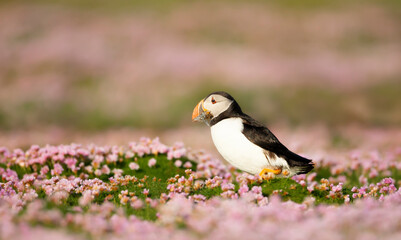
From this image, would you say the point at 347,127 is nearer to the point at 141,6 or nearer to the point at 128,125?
the point at 128,125

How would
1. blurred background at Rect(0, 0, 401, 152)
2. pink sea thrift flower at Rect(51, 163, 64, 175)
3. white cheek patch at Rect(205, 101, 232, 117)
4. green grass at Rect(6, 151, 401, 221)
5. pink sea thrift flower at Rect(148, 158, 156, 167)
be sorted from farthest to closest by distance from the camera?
1. blurred background at Rect(0, 0, 401, 152)
2. pink sea thrift flower at Rect(148, 158, 156, 167)
3. pink sea thrift flower at Rect(51, 163, 64, 175)
4. white cheek patch at Rect(205, 101, 232, 117)
5. green grass at Rect(6, 151, 401, 221)

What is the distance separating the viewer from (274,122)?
19078mm

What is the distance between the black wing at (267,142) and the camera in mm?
7477

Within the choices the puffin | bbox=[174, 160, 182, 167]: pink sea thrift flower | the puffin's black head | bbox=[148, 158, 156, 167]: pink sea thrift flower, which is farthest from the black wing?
bbox=[148, 158, 156, 167]: pink sea thrift flower

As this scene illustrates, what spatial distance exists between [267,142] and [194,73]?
1445 centimetres

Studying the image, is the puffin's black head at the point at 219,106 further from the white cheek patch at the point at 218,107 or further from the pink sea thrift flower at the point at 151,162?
the pink sea thrift flower at the point at 151,162

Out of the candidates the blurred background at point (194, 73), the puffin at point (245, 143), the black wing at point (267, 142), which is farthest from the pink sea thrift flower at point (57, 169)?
the blurred background at point (194, 73)

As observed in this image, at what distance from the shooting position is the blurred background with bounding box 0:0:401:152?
723 inches

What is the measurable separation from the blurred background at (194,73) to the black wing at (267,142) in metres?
6.12

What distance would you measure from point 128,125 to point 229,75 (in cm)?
519

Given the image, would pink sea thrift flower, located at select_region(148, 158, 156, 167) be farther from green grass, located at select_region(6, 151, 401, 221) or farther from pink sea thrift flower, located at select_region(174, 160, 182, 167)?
pink sea thrift flower, located at select_region(174, 160, 182, 167)

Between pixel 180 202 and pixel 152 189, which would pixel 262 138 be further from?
pixel 180 202

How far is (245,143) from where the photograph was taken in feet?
24.4

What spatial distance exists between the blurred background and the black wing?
6.12 m
